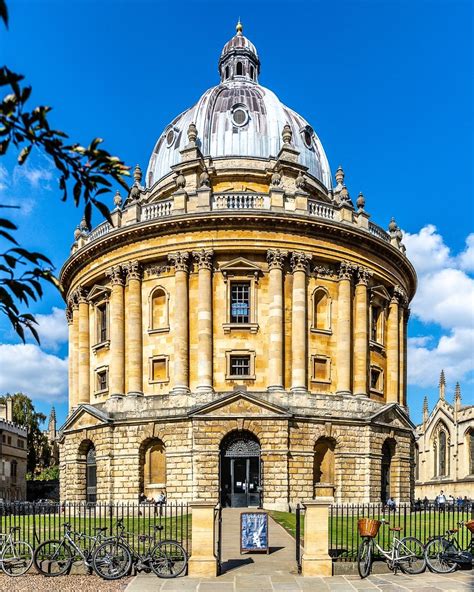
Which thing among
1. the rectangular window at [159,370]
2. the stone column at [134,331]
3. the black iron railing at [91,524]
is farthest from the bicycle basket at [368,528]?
the stone column at [134,331]

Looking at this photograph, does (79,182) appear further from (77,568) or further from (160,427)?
(160,427)

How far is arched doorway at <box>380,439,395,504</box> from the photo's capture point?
4003 centimetres

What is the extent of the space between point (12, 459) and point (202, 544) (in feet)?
217

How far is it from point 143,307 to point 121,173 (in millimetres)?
34569

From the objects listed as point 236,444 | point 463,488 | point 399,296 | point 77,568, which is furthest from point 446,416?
point 77,568

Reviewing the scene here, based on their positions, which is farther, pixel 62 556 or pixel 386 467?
pixel 386 467

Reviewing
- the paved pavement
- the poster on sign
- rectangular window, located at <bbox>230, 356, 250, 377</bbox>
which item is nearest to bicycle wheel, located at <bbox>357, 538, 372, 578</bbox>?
the paved pavement

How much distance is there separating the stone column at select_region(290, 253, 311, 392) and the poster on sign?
1877 cm

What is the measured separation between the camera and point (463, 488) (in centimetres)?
7000

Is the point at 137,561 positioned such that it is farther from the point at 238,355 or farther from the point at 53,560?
the point at 238,355

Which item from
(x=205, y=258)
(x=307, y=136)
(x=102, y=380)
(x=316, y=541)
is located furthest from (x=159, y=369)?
(x=316, y=541)

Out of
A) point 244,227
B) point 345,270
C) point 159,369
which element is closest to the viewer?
point 244,227

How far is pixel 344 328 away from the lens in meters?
39.4

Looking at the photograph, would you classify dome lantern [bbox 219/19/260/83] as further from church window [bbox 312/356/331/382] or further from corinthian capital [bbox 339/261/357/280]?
church window [bbox 312/356/331/382]
